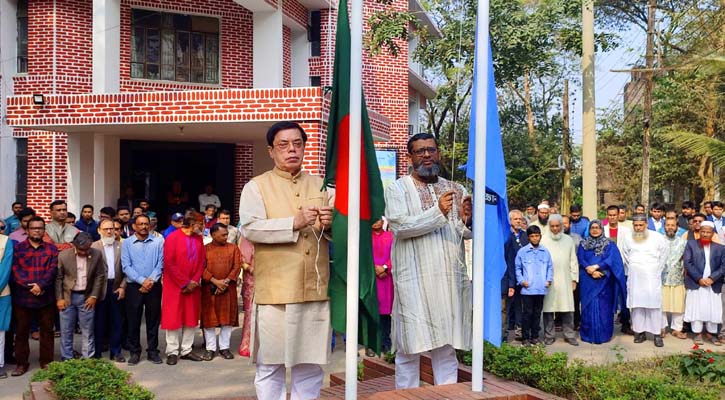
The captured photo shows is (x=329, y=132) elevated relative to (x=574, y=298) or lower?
elevated

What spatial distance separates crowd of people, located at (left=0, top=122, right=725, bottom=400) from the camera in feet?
13.4

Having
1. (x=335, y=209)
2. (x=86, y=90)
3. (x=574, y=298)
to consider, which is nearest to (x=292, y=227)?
(x=335, y=209)

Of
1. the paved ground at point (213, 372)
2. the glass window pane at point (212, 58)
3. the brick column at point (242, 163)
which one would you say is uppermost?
the glass window pane at point (212, 58)

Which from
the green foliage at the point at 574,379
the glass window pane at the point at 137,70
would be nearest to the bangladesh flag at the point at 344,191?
the green foliage at the point at 574,379

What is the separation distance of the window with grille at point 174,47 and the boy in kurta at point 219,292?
8.67 m

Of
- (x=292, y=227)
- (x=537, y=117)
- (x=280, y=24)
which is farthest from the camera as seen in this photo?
(x=537, y=117)

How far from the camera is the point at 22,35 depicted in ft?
54.4

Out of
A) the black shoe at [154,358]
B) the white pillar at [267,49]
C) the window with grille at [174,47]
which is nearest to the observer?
the black shoe at [154,358]

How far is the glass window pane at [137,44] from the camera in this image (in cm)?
1620

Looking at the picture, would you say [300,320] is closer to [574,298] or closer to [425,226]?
[425,226]

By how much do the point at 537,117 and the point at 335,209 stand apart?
30.0 meters

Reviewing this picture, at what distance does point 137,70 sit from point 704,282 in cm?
1195

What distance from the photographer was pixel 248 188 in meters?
4.14

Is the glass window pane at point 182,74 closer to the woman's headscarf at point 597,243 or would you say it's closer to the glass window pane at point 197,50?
the glass window pane at point 197,50
